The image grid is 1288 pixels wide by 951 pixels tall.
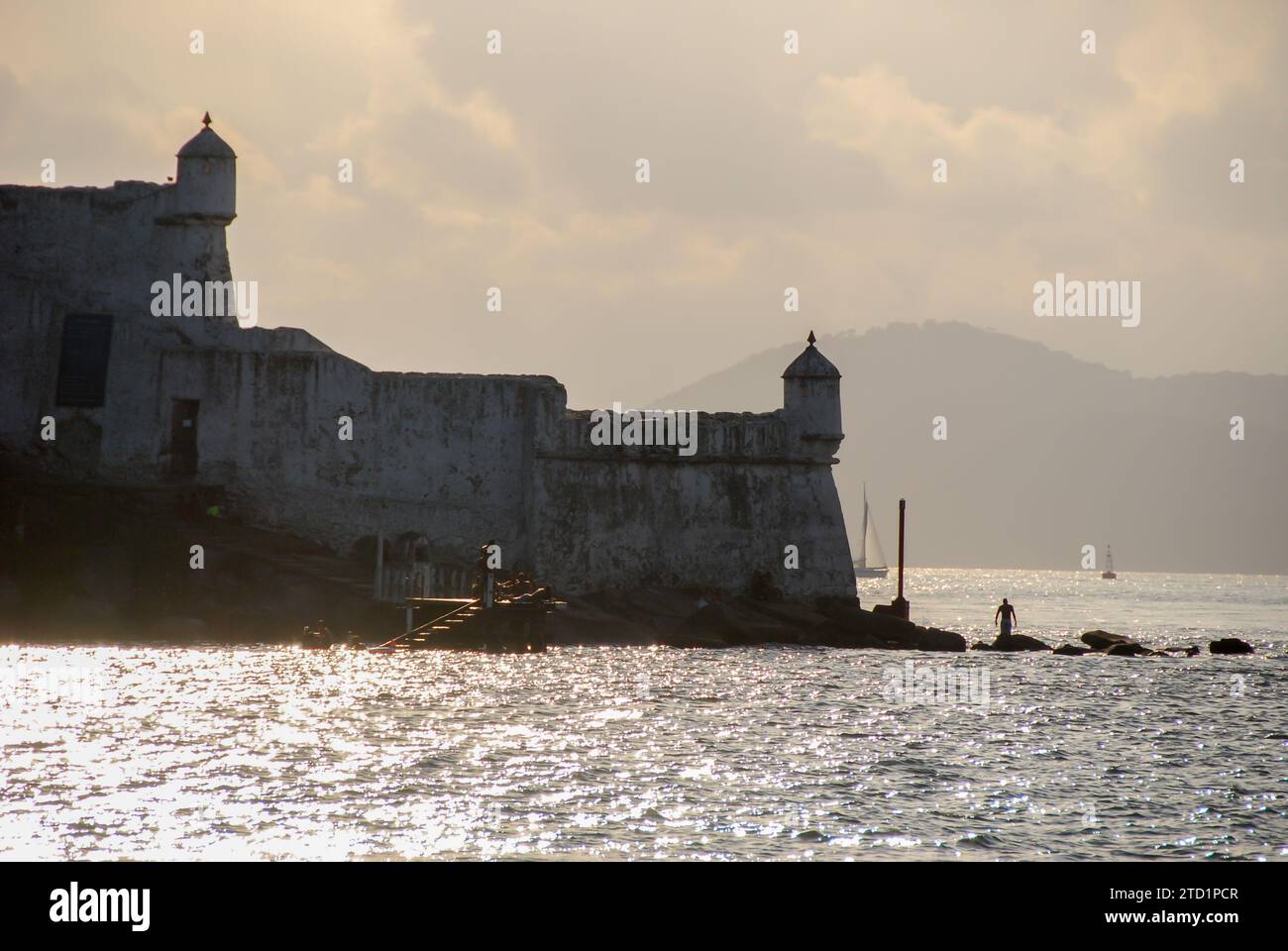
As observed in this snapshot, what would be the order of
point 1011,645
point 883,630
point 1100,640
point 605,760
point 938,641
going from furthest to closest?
point 1100,640 < point 1011,645 < point 938,641 < point 883,630 < point 605,760

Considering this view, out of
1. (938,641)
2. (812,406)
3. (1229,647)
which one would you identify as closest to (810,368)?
(812,406)

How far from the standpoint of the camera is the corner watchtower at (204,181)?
3441cm

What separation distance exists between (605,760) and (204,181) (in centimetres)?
2200

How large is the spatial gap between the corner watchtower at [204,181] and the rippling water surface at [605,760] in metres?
11.1

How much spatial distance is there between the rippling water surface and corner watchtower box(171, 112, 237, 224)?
1111 centimetres

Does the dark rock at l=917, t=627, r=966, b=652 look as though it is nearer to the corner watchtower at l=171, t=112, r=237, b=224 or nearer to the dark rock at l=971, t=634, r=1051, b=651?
the dark rock at l=971, t=634, r=1051, b=651

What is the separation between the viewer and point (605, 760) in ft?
57.3

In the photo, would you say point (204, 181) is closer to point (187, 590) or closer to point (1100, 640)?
point (187, 590)

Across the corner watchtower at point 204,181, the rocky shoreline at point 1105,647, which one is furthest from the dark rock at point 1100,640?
the corner watchtower at point 204,181
